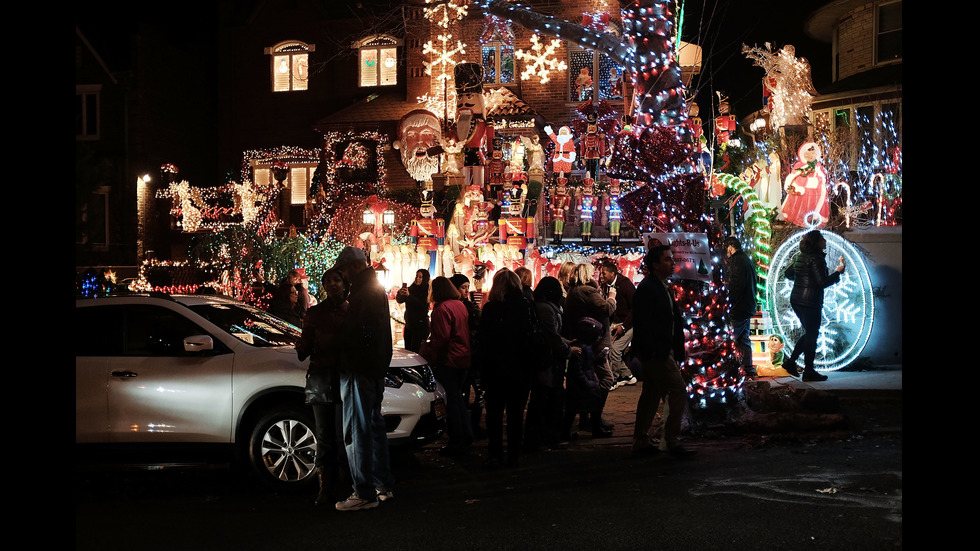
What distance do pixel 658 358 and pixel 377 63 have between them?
787 inches

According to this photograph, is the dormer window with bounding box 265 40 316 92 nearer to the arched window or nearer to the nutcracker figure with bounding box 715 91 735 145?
the arched window

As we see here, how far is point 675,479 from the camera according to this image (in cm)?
809

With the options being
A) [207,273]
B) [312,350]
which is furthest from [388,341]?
[207,273]

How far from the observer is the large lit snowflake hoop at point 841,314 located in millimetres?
14383

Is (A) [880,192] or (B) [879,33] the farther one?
(B) [879,33]

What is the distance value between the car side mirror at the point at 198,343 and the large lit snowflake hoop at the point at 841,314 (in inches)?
355

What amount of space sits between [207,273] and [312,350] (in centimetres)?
1773

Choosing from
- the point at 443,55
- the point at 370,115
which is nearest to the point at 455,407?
the point at 443,55

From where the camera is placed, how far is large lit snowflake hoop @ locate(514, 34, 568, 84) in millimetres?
24683

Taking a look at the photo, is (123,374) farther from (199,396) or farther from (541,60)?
(541,60)

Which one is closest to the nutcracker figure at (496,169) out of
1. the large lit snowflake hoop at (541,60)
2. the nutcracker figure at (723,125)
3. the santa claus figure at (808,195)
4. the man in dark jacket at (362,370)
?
the nutcracker figure at (723,125)

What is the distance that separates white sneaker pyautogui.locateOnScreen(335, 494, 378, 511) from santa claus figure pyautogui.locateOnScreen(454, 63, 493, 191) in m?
11.1

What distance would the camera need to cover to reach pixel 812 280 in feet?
44.0

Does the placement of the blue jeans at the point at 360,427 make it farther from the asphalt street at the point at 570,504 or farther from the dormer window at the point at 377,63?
the dormer window at the point at 377,63
